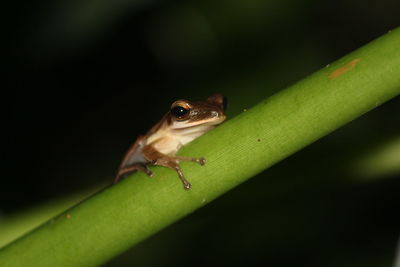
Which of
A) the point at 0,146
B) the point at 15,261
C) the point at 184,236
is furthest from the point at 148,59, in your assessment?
the point at 15,261

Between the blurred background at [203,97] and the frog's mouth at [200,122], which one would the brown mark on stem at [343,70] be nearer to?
the blurred background at [203,97]

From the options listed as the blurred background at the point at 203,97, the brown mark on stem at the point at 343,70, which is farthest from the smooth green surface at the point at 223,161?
the blurred background at the point at 203,97

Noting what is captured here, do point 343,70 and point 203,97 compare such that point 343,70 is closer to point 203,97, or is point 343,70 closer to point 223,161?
point 223,161

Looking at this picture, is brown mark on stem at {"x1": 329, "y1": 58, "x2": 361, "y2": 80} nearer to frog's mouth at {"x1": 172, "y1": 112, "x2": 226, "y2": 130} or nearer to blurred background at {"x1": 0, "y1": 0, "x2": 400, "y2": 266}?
blurred background at {"x1": 0, "y1": 0, "x2": 400, "y2": 266}

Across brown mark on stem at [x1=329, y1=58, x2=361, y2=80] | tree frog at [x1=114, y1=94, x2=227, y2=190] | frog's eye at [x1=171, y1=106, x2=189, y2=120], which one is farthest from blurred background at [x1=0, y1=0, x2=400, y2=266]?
brown mark on stem at [x1=329, y1=58, x2=361, y2=80]

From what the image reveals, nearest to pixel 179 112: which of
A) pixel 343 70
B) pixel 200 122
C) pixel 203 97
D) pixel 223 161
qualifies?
pixel 200 122
